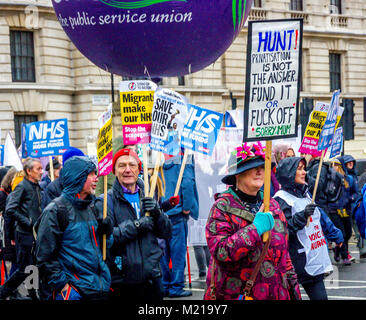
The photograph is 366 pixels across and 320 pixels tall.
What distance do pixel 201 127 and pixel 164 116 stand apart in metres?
2.26

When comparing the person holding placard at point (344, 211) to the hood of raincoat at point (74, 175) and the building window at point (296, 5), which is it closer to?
the hood of raincoat at point (74, 175)

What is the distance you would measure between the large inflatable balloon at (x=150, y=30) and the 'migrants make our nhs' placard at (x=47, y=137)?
469cm

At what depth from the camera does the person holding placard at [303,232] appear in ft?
21.7

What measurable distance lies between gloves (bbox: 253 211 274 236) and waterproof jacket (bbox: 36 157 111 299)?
50.8 inches

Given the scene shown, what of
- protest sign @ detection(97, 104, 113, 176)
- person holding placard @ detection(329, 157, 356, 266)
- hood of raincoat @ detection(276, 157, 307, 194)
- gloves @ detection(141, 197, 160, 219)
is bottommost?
person holding placard @ detection(329, 157, 356, 266)

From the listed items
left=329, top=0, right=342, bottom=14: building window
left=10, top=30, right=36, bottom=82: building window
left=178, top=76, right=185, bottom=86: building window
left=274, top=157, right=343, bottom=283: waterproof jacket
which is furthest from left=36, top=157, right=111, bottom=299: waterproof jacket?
left=329, top=0, right=342, bottom=14: building window

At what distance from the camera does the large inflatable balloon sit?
6.92 m

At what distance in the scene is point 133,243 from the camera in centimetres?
605

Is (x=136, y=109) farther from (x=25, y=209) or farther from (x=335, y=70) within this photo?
(x=335, y=70)

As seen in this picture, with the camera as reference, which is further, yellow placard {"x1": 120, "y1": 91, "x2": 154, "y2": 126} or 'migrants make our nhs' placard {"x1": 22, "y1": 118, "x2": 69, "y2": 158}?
'migrants make our nhs' placard {"x1": 22, "y1": 118, "x2": 69, "y2": 158}

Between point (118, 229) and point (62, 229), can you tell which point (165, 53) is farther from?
point (62, 229)

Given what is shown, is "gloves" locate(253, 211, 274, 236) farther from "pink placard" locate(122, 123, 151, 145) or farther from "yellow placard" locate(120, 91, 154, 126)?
"yellow placard" locate(120, 91, 154, 126)

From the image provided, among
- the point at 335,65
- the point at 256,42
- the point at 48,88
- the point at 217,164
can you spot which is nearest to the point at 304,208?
the point at 256,42

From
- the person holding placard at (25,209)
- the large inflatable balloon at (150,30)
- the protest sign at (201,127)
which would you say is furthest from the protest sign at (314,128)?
the person holding placard at (25,209)
